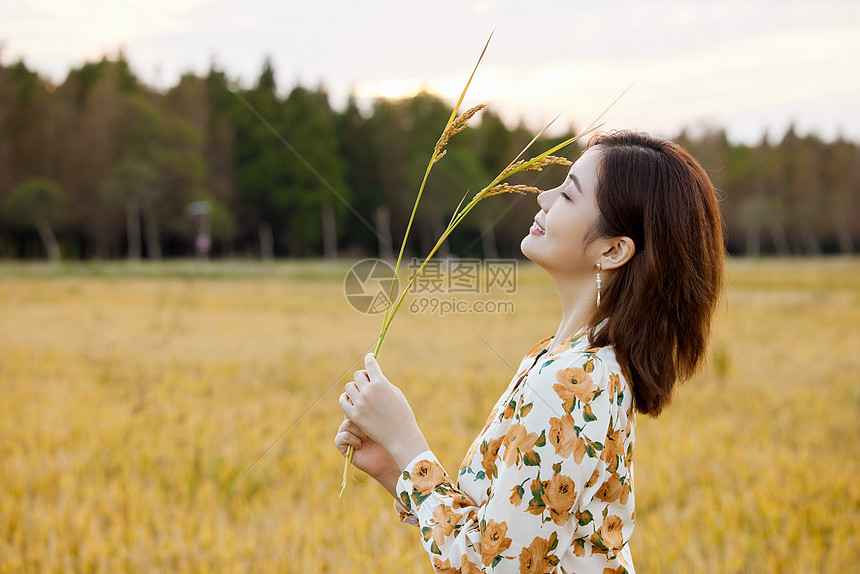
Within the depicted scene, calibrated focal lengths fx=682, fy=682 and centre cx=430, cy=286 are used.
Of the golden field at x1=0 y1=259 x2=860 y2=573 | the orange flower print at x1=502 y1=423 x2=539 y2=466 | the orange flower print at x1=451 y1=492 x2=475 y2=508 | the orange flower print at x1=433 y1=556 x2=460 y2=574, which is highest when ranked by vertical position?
the orange flower print at x1=502 y1=423 x2=539 y2=466

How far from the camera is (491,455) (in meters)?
1.58

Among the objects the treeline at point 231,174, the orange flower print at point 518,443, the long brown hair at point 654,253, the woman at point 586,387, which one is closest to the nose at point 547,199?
the woman at point 586,387

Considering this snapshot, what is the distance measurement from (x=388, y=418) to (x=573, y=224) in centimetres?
64

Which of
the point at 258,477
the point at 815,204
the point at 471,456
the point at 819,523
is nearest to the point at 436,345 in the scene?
the point at 258,477

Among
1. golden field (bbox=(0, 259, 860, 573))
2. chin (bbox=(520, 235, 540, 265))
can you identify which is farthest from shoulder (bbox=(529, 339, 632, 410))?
golden field (bbox=(0, 259, 860, 573))

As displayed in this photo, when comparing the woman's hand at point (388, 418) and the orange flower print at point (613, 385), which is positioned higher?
the orange flower print at point (613, 385)

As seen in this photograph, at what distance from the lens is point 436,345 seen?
11.4m

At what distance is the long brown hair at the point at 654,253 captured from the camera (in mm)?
1545

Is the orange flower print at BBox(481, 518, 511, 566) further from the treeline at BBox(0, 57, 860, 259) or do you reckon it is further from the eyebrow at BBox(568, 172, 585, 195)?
the treeline at BBox(0, 57, 860, 259)

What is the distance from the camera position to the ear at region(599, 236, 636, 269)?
1.57 meters

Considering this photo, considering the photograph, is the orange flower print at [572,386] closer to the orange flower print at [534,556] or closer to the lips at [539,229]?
the orange flower print at [534,556]

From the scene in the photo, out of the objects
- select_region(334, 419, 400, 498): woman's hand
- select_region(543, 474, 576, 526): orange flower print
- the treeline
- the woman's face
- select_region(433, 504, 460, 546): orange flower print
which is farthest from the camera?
the treeline

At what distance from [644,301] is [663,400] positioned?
241 millimetres

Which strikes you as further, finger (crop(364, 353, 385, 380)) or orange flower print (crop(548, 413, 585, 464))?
finger (crop(364, 353, 385, 380))
